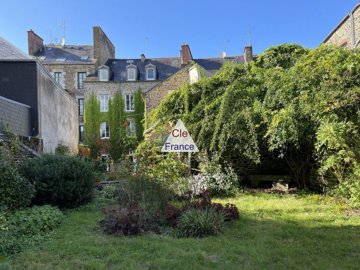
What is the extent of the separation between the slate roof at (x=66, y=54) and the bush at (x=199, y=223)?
32385mm

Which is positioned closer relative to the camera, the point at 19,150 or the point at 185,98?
the point at 19,150

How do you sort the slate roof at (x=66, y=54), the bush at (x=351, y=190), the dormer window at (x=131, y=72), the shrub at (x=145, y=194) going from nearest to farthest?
the shrub at (x=145, y=194), the bush at (x=351, y=190), the dormer window at (x=131, y=72), the slate roof at (x=66, y=54)

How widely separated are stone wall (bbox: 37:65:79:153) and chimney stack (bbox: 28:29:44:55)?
15466mm

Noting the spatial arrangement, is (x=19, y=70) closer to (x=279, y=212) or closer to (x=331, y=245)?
(x=279, y=212)

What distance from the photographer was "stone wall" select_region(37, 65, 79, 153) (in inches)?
627

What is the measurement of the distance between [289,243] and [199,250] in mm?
1400

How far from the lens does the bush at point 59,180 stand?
27.3ft

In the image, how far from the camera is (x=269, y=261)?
4.62m

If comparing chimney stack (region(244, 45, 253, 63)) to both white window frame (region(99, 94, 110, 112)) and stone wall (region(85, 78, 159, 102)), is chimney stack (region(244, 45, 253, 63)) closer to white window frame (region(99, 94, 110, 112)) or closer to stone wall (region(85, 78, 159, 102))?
stone wall (region(85, 78, 159, 102))

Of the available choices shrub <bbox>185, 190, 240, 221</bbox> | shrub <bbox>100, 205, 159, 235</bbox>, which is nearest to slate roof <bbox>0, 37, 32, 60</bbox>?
shrub <bbox>100, 205, 159, 235</bbox>

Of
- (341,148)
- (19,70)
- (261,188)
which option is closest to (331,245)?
(341,148)

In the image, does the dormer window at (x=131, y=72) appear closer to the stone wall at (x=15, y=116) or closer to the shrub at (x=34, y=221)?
the stone wall at (x=15, y=116)

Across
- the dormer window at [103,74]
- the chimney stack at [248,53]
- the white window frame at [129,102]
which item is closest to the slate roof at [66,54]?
the dormer window at [103,74]

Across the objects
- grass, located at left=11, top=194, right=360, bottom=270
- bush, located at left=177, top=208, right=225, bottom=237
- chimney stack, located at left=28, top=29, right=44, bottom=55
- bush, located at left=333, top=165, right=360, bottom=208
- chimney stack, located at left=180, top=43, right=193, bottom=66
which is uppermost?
chimney stack, located at left=28, top=29, right=44, bottom=55
